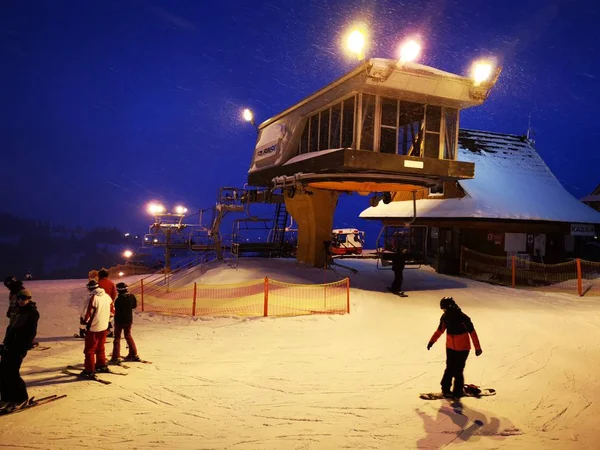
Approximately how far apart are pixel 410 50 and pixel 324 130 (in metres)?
5.20

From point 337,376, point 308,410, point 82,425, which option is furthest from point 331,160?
point 82,425

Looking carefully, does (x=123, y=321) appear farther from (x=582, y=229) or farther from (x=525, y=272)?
(x=582, y=229)

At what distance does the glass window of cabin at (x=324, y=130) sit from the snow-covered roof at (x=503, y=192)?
25.7 feet

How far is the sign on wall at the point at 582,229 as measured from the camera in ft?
70.5

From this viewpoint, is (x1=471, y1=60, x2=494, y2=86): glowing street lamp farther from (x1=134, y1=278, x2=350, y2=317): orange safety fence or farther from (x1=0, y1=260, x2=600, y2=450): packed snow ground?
(x1=134, y1=278, x2=350, y2=317): orange safety fence

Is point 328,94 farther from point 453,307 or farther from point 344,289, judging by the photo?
point 453,307

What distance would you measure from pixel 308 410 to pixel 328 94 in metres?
12.7

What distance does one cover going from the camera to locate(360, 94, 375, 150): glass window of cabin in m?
14.6

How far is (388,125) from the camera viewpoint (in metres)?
15.1

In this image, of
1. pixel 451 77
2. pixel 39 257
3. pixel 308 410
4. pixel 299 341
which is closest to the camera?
pixel 308 410

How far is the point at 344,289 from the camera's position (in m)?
15.2

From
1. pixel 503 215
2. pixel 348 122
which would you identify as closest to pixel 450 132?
pixel 348 122

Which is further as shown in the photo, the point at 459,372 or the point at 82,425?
the point at 459,372

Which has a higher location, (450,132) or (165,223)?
(450,132)
